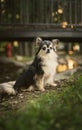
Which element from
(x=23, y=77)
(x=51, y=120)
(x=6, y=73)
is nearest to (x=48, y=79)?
(x=23, y=77)

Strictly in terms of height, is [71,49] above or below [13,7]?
below

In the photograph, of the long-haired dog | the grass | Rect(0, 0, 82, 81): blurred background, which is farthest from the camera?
Rect(0, 0, 82, 81): blurred background

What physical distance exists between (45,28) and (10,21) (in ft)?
4.48

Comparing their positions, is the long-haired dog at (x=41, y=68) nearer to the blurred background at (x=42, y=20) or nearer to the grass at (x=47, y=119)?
the grass at (x=47, y=119)

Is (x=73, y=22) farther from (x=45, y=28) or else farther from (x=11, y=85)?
(x=11, y=85)

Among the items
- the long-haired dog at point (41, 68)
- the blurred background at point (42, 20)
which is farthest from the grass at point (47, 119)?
the blurred background at point (42, 20)

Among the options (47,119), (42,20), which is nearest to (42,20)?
(42,20)

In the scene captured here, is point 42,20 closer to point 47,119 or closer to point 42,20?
point 42,20

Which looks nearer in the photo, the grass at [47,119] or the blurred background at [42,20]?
the grass at [47,119]

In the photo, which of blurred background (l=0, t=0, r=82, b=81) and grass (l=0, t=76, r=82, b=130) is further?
blurred background (l=0, t=0, r=82, b=81)

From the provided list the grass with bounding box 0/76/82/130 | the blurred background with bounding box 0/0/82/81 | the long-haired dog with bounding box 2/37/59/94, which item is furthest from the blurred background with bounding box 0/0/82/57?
the grass with bounding box 0/76/82/130

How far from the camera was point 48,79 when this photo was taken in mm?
9664

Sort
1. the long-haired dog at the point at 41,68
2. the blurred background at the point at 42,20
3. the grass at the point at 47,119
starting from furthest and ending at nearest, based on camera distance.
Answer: the blurred background at the point at 42,20 → the long-haired dog at the point at 41,68 → the grass at the point at 47,119

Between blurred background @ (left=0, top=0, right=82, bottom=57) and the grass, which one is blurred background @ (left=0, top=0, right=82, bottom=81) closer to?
blurred background @ (left=0, top=0, right=82, bottom=57)
